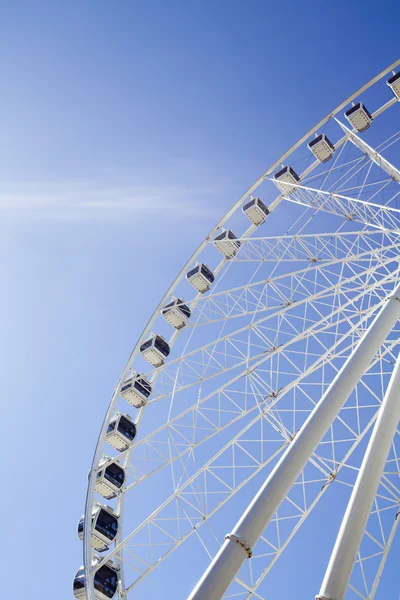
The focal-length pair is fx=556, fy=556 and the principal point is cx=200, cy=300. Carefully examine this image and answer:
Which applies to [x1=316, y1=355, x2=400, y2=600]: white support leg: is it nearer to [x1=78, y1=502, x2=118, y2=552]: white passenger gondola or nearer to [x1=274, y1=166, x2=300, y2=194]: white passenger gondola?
[x1=78, y1=502, x2=118, y2=552]: white passenger gondola

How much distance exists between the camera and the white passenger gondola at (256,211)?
2391 centimetres

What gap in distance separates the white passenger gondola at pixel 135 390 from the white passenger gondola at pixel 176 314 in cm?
272

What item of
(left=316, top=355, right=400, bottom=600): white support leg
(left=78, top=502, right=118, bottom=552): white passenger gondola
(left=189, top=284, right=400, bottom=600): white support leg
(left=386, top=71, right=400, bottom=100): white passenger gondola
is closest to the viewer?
(left=316, top=355, right=400, bottom=600): white support leg

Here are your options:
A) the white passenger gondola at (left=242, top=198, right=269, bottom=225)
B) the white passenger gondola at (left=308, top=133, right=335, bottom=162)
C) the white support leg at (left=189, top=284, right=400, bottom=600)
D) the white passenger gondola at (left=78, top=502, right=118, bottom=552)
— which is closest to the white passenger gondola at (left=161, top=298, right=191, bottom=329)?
the white passenger gondola at (left=242, top=198, right=269, bottom=225)

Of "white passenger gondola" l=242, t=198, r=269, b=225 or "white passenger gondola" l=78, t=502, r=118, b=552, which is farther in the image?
"white passenger gondola" l=242, t=198, r=269, b=225

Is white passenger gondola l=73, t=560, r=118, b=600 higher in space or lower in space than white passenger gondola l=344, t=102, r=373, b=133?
lower

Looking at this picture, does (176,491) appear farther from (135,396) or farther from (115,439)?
(135,396)

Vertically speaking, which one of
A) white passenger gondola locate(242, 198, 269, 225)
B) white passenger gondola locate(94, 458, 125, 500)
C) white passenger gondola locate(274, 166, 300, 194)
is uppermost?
white passenger gondola locate(274, 166, 300, 194)

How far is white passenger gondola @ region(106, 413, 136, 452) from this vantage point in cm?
1891

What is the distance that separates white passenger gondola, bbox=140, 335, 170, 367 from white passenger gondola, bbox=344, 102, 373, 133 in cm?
1215

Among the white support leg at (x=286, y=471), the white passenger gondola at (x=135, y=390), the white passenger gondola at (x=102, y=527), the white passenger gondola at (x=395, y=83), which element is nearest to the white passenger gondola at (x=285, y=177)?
the white passenger gondola at (x=395, y=83)

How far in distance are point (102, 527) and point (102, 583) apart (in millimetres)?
1628

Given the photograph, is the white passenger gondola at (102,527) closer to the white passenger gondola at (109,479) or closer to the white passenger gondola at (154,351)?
the white passenger gondola at (109,479)

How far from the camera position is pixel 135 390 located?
20172mm
